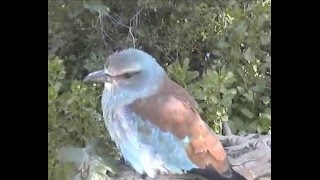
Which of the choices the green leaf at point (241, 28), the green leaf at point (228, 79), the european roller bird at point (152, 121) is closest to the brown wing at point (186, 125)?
the european roller bird at point (152, 121)

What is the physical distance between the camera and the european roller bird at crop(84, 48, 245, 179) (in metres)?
1.32

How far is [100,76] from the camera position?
4.43ft

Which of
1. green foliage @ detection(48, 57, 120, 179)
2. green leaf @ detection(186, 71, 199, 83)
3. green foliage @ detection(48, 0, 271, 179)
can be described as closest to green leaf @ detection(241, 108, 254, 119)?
green foliage @ detection(48, 0, 271, 179)

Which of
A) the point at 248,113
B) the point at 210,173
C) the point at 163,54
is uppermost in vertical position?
the point at 163,54

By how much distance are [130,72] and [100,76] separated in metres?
0.07

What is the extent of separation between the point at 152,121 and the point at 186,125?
79mm

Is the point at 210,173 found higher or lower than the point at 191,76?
lower

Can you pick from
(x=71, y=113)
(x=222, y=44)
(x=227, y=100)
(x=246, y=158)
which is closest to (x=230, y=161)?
(x=246, y=158)

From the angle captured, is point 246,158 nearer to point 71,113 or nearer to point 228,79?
point 228,79

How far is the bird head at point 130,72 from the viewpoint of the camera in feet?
4.39

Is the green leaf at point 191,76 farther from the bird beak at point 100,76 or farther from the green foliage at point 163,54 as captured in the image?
the bird beak at point 100,76

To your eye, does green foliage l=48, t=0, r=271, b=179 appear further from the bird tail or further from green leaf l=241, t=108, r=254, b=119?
the bird tail

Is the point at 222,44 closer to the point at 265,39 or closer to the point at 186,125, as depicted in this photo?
the point at 265,39
